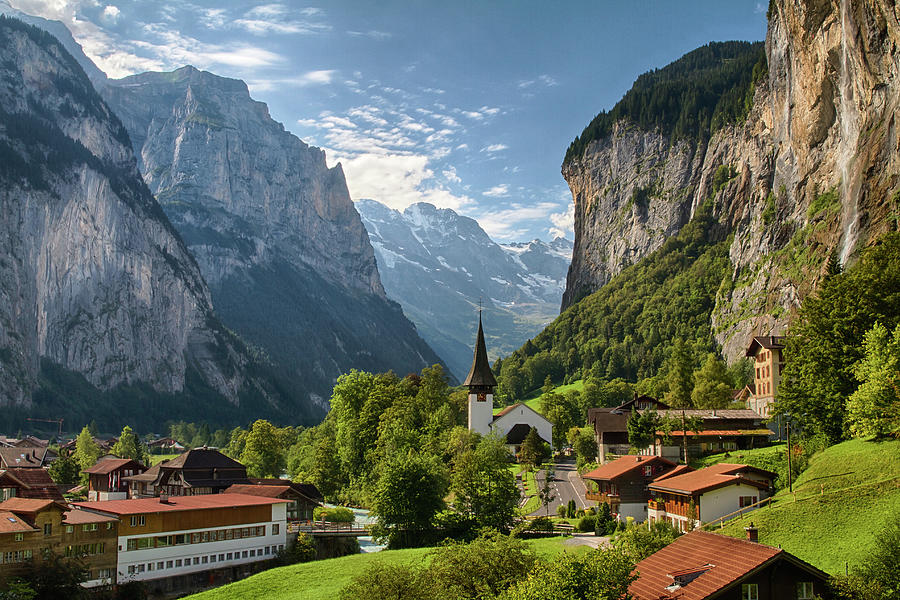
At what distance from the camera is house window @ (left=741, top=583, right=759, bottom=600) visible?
3247 centimetres

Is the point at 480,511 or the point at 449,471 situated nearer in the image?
the point at 480,511

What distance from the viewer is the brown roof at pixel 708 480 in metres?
49.5

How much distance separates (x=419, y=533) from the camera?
2662 inches

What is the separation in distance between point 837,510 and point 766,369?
44092mm

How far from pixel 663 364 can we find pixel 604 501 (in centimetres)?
8592

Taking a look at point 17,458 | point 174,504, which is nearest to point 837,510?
point 174,504

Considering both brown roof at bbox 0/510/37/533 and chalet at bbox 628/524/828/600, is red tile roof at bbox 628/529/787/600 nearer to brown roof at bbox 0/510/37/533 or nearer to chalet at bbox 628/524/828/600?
chalet at bbox 628/524/828/600

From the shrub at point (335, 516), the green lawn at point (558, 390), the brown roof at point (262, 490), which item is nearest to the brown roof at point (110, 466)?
the brown roof at point (262, 490)

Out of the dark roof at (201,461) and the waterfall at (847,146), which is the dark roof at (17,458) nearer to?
the dark roof at (201,461)

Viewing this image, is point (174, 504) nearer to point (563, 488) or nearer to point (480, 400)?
point (563, 488)

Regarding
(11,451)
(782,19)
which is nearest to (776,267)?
(782,19)

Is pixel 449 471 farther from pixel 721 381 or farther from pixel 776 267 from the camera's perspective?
pixel 776 267

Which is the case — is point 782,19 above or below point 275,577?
above

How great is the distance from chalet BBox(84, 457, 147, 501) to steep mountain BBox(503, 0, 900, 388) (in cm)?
8196
